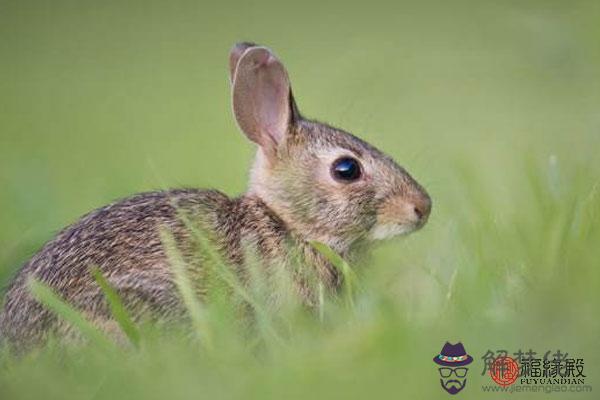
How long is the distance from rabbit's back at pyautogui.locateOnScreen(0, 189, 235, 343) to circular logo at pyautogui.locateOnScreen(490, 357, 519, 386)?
3.73 feet

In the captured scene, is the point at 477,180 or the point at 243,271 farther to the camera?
the point at 477,180

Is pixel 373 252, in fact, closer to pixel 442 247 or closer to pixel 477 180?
pixel 442 247

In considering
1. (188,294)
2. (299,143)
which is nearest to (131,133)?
(299,143)

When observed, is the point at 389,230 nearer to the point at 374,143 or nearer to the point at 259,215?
the point at 259,215

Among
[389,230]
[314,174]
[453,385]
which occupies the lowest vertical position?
[453,385]

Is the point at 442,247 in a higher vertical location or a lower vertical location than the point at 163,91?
lower

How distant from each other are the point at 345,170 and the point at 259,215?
40 centimetres

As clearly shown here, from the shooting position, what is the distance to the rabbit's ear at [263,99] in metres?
4.47

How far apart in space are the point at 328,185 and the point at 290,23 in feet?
10.7

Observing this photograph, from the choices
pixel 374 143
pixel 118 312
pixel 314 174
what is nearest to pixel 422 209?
pixel 314 174

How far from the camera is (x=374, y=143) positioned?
732 cm

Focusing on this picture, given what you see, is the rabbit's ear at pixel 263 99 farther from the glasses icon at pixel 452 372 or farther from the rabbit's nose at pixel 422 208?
the glasses icon at pixel 452 372

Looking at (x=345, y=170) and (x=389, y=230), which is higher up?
(x=345, y=170)

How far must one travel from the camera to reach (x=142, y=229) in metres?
4.09
